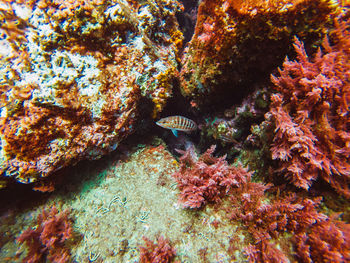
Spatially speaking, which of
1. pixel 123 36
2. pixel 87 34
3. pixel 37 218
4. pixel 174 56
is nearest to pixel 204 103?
pixel 174 56

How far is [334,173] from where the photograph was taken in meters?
1.97

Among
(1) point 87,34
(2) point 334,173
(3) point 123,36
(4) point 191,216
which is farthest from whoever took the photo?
(3) point 123,36

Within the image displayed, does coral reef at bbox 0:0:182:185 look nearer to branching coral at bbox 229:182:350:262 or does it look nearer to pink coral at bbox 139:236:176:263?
pink coral at bbox 139:236:176:263

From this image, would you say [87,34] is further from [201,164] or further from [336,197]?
[336,197]

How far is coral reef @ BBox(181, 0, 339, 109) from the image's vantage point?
197 centimetres

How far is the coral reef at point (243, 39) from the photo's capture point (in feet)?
6.47

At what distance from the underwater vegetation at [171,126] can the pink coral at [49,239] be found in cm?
2

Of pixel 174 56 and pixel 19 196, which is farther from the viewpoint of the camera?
pixel 174 56

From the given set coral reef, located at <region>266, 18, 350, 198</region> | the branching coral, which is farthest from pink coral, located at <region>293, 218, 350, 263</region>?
coral reef, located at <region>266, 18, 350, 198</region>

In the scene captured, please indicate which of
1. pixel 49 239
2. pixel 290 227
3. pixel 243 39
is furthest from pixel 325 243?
pixel 49 239

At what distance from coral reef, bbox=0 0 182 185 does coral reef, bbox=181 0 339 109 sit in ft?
3.58

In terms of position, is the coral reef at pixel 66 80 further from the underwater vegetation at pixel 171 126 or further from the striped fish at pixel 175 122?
the striped fish at pixel 175 122

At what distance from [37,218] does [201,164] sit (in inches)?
130

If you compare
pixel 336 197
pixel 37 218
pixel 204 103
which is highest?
pixel 204 103
